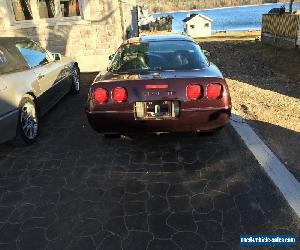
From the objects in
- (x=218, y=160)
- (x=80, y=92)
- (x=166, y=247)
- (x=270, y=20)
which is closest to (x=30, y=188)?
(x=166, y=247)

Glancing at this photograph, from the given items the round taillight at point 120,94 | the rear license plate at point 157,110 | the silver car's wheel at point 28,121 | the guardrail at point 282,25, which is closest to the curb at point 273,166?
the rear license plate at point 157,110

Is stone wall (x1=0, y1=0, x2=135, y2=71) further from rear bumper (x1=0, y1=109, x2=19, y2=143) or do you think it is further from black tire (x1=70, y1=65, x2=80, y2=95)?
rear bumper (x1=0, y1=109, x2=19, y2=143)

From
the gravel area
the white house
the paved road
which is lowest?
the white house

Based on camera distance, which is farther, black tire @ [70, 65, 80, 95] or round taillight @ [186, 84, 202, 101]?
black tire @ [70, 65, 80, 95]

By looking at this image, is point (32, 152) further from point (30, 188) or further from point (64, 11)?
point (64, 11)

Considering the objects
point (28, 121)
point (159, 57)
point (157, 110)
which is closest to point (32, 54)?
point (28, 121)

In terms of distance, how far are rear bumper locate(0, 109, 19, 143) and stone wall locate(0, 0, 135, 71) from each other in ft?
19.8

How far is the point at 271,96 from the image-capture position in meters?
7.83

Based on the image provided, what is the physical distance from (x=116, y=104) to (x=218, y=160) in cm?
155

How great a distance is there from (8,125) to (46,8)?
672cm

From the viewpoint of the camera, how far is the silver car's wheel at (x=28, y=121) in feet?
16.4

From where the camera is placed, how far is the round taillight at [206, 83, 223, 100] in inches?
165

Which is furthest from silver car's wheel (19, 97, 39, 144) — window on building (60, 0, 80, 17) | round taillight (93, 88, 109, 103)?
window on building (60, 0, 80, 17)

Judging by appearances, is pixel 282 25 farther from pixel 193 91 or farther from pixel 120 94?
pixel 120 94
